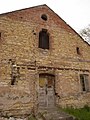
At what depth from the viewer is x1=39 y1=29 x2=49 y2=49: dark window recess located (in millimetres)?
10678

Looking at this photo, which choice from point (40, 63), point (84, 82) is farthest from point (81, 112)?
point (40, 63)

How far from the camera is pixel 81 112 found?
9.75 meters

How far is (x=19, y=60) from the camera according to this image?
30.6 feet

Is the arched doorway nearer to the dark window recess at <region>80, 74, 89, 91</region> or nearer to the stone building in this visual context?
the stone building

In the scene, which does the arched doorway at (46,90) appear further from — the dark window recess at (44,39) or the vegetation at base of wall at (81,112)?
the dark window recess at (44,39)

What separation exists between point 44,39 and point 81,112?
542 centimetres

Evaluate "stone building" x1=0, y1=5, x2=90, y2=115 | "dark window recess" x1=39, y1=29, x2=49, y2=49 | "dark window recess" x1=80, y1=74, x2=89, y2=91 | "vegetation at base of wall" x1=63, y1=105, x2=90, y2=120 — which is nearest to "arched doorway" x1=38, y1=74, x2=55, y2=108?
→ "stone building" x1=0, y1=5, x2=90, y2=115

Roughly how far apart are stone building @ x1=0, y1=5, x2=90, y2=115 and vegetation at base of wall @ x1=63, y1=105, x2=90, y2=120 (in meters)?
0.41

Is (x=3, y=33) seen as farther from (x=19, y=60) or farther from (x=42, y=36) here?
(x=42, y=36)

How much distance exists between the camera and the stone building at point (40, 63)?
8.82m

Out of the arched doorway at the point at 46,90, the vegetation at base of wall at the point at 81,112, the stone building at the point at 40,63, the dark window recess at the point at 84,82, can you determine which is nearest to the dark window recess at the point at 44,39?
the stone building at the point at 40,63

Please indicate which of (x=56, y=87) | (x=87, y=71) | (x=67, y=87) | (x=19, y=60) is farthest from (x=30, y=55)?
(x=87, y=71)

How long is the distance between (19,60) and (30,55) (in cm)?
83

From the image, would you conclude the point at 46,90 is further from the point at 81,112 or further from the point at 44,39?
the point at 44,39
